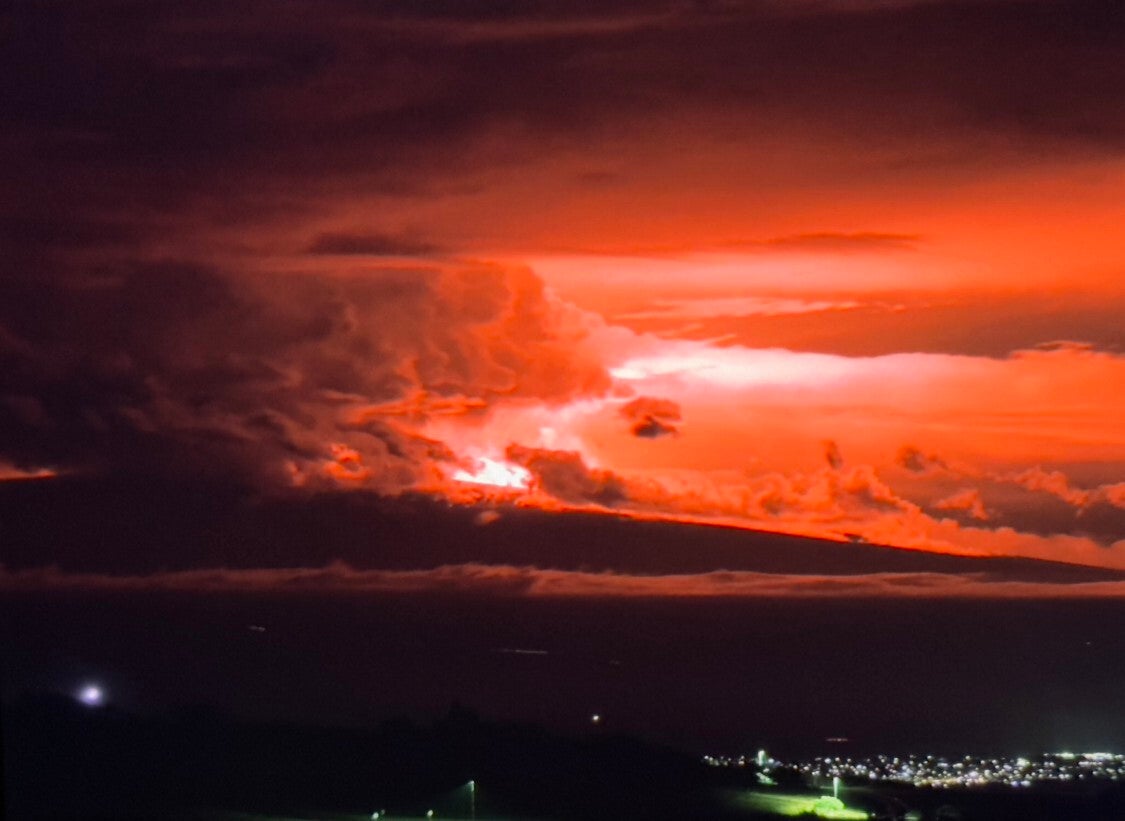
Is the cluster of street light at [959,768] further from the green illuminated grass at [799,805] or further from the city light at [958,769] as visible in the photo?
the green illuminated grass at [799,805]

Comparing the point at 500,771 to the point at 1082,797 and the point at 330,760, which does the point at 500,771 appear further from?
the point at 1082,797

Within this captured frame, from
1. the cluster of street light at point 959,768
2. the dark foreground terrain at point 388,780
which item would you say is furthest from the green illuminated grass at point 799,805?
the cluster of street light at point 959,768

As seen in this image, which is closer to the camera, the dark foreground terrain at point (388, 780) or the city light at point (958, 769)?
the dark foreground terrain at point (388, 780)

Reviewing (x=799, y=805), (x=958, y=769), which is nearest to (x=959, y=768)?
(x=958, y=769)

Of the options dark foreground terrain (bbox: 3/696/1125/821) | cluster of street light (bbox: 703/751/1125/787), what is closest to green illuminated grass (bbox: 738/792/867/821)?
dark foreground terrain (bbox: 3/696/1125/821)

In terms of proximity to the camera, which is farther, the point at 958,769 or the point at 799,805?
the point at 958,769

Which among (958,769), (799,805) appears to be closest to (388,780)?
(799,805)

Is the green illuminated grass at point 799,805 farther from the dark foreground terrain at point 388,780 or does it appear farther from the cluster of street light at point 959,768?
the cluster of street light at point 959,768

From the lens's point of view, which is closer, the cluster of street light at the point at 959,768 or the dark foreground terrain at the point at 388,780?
the dark foreground terrain at the point at 388,780

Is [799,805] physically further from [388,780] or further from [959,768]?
[959,768]

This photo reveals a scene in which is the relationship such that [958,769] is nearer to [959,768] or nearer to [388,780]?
[959,768]
